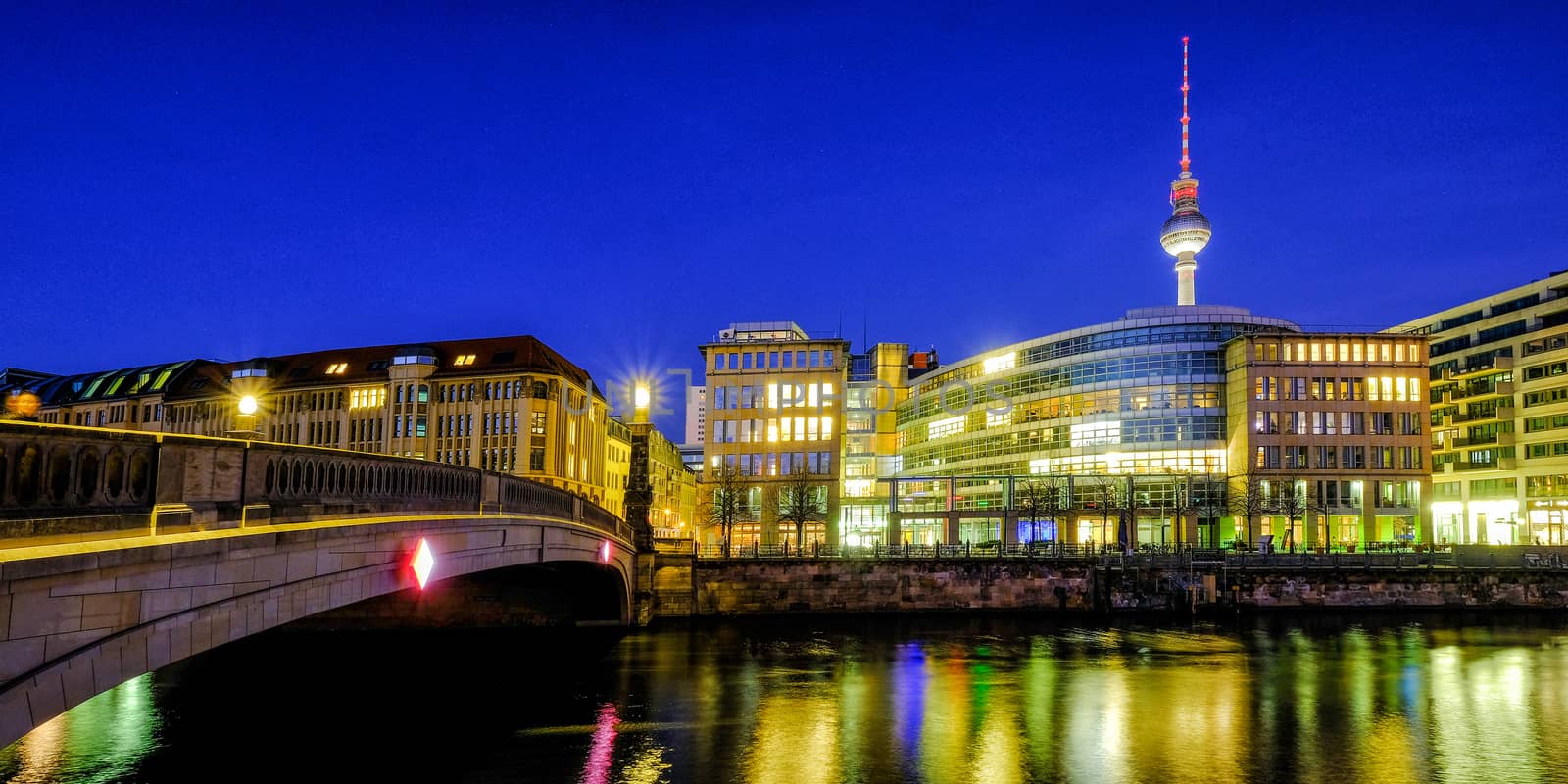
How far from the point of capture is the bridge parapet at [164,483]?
373 inches

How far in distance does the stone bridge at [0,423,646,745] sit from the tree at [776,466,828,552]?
61026 mm

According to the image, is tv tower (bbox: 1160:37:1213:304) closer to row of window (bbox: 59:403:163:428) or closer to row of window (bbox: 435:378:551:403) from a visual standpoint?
row of window (bbox: 435:378:551:403)

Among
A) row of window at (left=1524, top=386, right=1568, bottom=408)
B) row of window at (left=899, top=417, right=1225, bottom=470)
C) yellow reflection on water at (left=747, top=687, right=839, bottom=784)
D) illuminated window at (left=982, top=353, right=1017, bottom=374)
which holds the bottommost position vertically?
yellow reflection on water at (left=747, top=687, right=839, bottom=784)

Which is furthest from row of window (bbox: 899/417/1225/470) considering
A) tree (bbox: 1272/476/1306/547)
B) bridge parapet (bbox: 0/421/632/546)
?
bridge parapet (bbox: 0/421/632/546)

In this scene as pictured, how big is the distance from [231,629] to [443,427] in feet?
292

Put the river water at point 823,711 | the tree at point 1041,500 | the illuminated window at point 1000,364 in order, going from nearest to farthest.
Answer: the river water at point 823,711, the tree at point 1041,500, the illuminated window at point 1000,364

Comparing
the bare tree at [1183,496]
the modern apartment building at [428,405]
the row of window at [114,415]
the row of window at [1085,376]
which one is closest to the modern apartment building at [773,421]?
the row of window at [1085,376]

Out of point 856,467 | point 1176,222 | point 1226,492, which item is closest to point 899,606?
point 1226,492

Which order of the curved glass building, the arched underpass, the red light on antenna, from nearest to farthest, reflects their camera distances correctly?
the red light on antenna
the arched underpass
the curved glass building

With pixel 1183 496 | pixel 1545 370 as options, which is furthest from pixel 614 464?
pixel 1545 370

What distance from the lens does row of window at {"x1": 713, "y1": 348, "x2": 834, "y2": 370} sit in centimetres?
8906

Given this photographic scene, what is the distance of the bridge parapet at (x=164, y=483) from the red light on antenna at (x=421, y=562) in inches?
31.9

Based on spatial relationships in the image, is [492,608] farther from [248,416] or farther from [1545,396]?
[1545,396]

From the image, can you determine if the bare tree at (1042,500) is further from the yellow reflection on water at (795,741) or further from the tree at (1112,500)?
the yellow reflection on water at (795,741)
